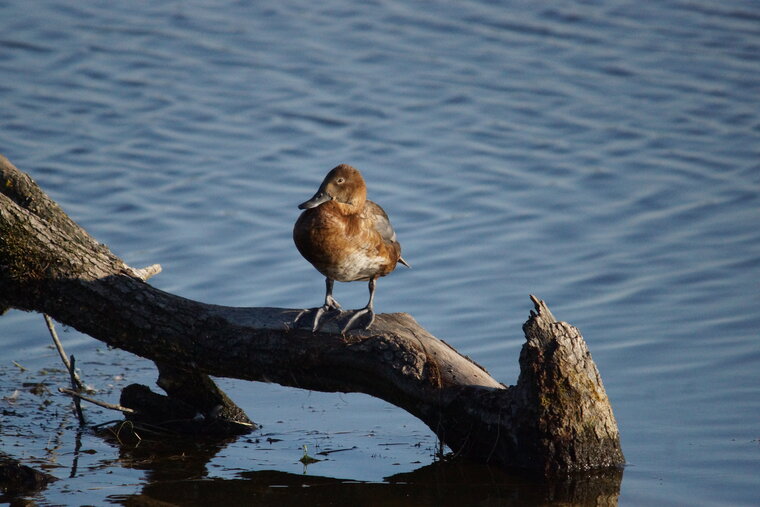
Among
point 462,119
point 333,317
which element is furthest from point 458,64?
point 333,317

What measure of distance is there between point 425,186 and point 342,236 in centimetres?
511

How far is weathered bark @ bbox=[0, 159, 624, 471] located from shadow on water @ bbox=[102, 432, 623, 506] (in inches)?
4.4

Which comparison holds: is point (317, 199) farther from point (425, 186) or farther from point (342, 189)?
point (425, 186)

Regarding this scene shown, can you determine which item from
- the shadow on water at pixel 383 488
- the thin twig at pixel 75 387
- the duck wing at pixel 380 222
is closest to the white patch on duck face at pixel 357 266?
the duck wing at pixel 380 222

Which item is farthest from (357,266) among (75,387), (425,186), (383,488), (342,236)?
(425,186)

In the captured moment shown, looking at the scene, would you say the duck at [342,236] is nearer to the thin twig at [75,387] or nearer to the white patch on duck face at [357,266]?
the white patch on duck face at [357,266]

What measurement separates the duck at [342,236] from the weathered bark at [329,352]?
0.29m

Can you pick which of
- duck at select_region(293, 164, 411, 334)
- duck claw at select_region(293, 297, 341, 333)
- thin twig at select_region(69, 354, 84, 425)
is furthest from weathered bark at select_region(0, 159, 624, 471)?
thin twig at select_region(69, 354, 84, 425)

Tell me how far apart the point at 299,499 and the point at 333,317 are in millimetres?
980

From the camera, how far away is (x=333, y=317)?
18.1 feet

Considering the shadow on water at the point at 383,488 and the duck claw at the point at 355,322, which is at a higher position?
the duck claw at the point at 355,322

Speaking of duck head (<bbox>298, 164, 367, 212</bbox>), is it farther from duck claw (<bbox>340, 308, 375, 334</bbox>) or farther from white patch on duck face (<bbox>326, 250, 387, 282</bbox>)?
duck claw (<bbox>340, 308, 375, 334</bbox>)

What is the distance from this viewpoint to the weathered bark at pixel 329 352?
16.9 ft

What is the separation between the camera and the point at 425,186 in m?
10.7
